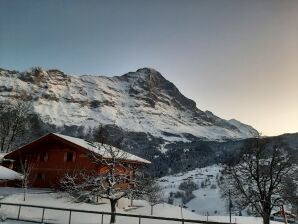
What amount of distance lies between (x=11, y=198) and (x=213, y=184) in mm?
136194

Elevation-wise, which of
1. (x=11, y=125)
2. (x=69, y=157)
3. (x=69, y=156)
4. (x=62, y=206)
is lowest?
(x=62, y=206)

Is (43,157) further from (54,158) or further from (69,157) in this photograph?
(69,157)

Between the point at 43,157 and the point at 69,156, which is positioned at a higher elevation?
the point at 69,156

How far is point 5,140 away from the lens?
72.2 metres

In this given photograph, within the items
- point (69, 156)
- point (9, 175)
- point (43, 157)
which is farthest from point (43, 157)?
point (9, 175)

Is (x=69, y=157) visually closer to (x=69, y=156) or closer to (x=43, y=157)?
(x=69, y=156)

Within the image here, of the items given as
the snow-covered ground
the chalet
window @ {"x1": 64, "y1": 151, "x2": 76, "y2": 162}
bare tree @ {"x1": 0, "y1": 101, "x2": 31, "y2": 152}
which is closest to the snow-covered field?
the chalet

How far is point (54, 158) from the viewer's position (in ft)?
147

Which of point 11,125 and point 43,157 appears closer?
→ point 43,157

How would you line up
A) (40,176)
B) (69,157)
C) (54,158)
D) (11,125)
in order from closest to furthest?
1. (69,157)
2. (54,158)
3. (40,176)
4. (11,125)

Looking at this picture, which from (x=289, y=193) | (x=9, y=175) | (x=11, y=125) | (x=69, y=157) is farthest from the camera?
(x=11, y=125)

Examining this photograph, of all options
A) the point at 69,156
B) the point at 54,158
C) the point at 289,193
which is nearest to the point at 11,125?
the point at 54,158

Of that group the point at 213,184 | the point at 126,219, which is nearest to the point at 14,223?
the point at 126,219

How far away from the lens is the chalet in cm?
4231
